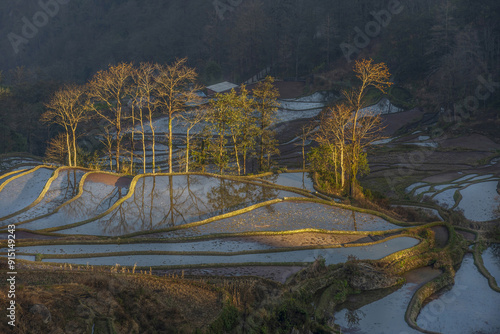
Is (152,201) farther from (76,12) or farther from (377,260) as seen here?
(76,12)

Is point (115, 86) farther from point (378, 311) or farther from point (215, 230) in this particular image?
point (378, 311)

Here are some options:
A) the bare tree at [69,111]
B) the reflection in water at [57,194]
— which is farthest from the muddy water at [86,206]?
the bare tree at [69,111]

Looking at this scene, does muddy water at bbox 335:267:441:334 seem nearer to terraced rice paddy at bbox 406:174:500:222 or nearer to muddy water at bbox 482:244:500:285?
muddy water at bbox 482:244:500:285

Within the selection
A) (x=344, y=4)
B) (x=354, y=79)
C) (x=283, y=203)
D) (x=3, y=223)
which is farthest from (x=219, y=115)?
(x=344, y=4)

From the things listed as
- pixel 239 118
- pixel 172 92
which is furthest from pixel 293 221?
pixel 172 92

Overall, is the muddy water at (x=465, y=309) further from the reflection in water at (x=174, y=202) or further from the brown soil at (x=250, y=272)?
the reflection in water at (x=174, y=202)

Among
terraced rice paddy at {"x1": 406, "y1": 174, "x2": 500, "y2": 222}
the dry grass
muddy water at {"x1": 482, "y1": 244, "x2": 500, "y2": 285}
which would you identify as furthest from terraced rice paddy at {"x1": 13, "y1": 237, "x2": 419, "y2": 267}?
terraced rice paddy at {"x1": 406, "y1": 174, "x2": 500, "y2": 222}
